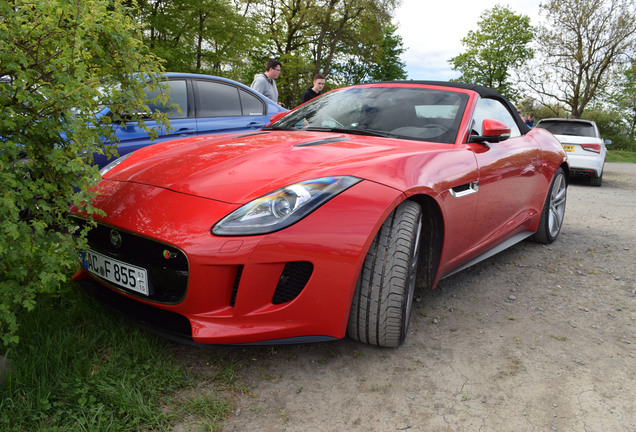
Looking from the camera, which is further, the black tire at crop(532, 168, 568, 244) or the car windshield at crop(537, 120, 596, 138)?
the car windshield at crop(537, 120, 596, 138)

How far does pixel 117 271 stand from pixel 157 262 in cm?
26

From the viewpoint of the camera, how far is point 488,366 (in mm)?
2152

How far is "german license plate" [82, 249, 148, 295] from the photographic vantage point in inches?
73.9

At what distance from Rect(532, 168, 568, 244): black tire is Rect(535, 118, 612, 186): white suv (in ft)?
19.0

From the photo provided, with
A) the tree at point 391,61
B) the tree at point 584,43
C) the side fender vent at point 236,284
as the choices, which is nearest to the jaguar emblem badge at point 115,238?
the side fender vent at point 236,284

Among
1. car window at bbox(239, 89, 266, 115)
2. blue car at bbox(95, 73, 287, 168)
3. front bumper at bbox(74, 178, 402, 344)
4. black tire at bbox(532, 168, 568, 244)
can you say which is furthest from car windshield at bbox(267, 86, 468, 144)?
car window at bbox(239, 89, 266, 115)

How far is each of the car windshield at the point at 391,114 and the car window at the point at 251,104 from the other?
248 centimetres

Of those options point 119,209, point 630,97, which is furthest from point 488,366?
point 630,97

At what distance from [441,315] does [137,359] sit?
1.67 metres

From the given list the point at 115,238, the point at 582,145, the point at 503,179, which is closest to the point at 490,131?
the point at 503,179

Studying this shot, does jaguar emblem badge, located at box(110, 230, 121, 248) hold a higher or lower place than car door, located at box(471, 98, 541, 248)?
lower

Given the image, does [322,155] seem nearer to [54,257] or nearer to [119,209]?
[119,209]

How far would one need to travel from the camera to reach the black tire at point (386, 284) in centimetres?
200

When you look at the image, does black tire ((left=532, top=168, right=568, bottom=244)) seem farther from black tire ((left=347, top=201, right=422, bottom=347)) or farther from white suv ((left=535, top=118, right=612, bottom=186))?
white suv ((left=535, top=118, right=612, bottom=186))
